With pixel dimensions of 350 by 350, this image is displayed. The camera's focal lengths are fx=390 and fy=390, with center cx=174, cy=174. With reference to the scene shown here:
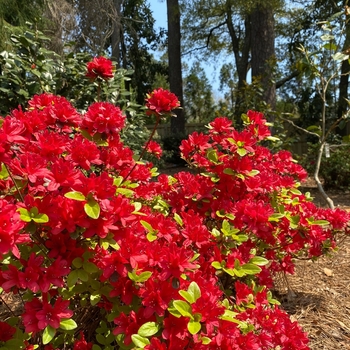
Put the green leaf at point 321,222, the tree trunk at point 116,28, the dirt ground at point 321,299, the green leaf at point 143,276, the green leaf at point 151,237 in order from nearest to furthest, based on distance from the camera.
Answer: the green leaf at point 143,276
the green leaf at point 151,237
the green leaf at point 321,222
the dirt ground at point 321,299
the tree trunk at point 116,28

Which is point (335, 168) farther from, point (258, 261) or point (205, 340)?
point (205, 340)

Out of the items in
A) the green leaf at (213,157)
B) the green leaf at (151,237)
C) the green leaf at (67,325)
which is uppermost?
the green leaf at (213,157)

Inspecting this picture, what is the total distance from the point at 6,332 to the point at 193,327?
60 centimetres

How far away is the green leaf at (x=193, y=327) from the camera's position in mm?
998

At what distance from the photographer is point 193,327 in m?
1.01

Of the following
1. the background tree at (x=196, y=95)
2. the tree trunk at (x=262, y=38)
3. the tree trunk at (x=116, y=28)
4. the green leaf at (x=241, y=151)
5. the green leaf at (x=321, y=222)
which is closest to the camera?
the green leaf at (x=241, y=151)

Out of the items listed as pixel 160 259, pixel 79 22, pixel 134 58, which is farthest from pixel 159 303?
pixel 134 58

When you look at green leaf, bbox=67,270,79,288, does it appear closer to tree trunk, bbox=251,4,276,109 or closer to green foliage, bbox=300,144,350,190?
green foliage, bbox=300,144,350,190

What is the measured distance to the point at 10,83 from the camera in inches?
130

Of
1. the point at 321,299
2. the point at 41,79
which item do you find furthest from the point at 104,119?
the point at 41,79

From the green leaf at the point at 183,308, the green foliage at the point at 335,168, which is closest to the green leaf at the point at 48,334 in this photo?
the green leaf at the point at 183,308

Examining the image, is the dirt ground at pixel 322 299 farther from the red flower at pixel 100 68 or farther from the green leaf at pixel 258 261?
the red flower at pixel 100 68

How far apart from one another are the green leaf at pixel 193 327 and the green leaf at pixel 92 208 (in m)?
0.37

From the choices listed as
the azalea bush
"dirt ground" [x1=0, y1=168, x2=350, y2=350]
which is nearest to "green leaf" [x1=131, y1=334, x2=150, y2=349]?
the azalea bush
